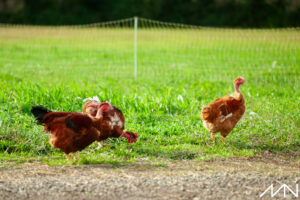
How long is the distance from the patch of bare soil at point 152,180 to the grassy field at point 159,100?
303 millimetres

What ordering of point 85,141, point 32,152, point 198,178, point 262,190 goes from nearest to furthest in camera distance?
1. point 262,190
2. point 198,178
3. point 85,141
4. point 32,152

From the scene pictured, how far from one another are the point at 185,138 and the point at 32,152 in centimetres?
182

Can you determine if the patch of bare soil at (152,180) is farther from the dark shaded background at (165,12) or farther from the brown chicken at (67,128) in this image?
the dark shaded background at (165,12)

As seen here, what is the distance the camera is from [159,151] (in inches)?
183

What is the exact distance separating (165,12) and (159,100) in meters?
19.3

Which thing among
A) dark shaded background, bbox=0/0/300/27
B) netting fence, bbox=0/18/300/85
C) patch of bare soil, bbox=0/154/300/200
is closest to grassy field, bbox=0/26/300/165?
netting fence, bbox=0/18/300/85

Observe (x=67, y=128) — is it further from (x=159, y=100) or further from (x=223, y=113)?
(x=159, y=100)

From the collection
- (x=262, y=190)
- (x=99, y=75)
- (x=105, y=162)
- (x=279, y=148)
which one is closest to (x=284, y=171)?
(x=262, y=190)

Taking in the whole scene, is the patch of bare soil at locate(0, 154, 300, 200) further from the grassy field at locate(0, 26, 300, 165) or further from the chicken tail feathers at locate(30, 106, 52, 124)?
the chicken tail feathers at locate(30, 106, 52, 124)

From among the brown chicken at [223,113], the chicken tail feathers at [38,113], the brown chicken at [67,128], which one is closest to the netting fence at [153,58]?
the brown chicken at [223,113]

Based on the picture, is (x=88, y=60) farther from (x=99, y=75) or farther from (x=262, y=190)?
(x=262, y=190)

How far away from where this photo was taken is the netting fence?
973cm

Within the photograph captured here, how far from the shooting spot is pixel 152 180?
368 cm

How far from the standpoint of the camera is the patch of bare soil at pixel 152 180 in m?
3.39
